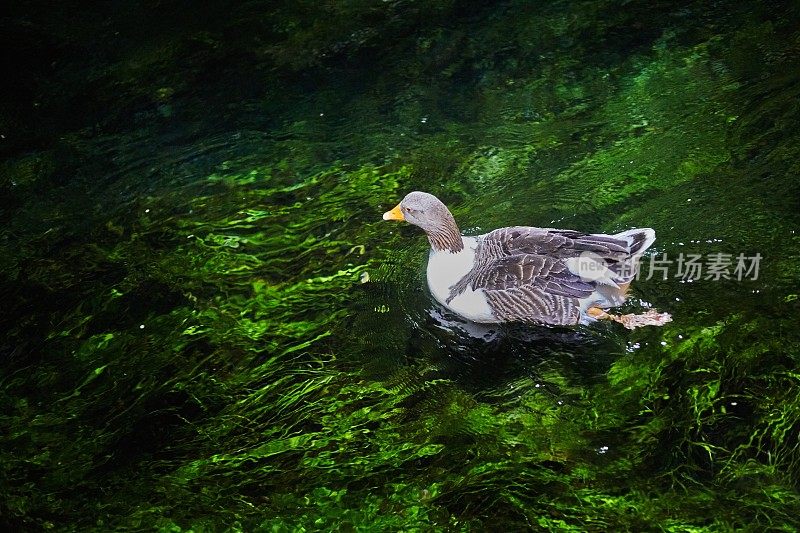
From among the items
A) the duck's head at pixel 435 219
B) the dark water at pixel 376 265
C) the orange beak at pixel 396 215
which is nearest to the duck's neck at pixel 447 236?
the duck's head at pixel 435 219

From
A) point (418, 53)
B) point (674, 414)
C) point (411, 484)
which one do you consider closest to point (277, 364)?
point (411, 484)

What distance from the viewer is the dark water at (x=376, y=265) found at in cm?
487

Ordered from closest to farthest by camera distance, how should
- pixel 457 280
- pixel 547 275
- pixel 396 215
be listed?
pixel 547 275 < pixel 457 280 < pixel 396 215

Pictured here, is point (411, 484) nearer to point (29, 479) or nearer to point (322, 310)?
point (322, 310)

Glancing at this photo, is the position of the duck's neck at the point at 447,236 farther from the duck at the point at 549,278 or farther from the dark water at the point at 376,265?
the dark water at the point at 376,265

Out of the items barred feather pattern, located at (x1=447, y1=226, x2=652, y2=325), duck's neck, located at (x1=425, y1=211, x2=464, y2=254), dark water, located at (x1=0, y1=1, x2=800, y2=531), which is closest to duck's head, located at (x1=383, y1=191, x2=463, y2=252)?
duck's neck, located at (x1=425, y1=211, x2=464, y2=254)

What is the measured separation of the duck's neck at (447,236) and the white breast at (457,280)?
1.8 inches

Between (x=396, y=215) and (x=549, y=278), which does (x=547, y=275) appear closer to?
(x=549, y=278)

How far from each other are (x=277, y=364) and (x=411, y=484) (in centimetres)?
145

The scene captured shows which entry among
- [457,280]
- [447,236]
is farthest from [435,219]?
[457,280]

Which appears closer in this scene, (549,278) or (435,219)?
(549,278)

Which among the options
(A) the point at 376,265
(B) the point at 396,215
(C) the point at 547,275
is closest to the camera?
(C) the point at 547,275

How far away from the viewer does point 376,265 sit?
6539 millimetres

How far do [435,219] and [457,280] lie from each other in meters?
0.48
